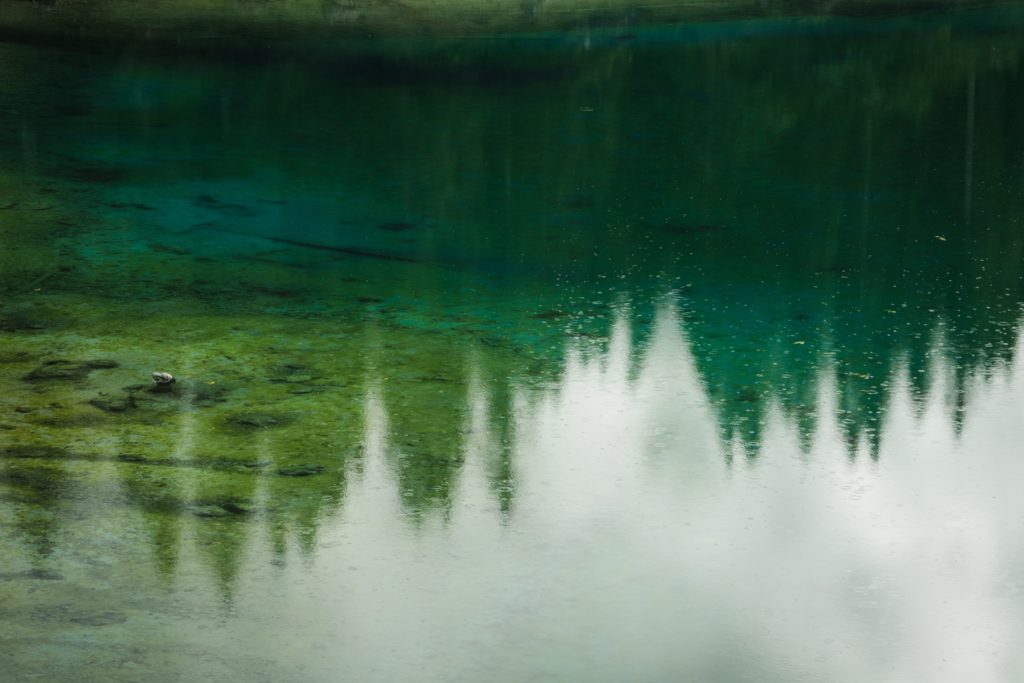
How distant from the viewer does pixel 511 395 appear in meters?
5.46

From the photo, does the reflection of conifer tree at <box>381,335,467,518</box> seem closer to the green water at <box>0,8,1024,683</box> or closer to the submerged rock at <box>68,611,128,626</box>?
the green water at <box>0,8,1024,683</box>

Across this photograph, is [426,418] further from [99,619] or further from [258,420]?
[99,619]

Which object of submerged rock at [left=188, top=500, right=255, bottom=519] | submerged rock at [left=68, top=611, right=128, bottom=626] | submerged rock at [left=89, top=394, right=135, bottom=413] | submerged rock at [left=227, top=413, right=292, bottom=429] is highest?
submerged rock at [left=89, top=394, right=135, bottom=413]

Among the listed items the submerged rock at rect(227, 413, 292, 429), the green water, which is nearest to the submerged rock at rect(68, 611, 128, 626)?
the green water

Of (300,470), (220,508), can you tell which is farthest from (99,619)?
(300,470)

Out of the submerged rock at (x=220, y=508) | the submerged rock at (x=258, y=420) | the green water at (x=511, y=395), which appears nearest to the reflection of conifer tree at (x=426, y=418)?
the green water at (x=511, y=395)

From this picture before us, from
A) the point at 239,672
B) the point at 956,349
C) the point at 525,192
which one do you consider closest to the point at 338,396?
the point at 239,672

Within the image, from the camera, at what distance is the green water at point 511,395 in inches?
150

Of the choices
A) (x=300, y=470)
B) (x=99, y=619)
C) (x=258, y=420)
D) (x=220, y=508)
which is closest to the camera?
(x=99, y=619)

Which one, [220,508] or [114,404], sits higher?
[114,404]

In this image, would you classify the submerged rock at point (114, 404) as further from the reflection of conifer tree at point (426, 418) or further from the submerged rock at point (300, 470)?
the reflection of conifer tree at point (426, 418)

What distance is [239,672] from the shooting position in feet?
11.7

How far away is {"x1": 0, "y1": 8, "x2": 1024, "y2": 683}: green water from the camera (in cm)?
381

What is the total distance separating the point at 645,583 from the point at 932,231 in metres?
4.30
